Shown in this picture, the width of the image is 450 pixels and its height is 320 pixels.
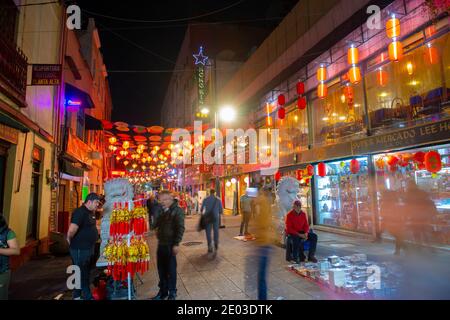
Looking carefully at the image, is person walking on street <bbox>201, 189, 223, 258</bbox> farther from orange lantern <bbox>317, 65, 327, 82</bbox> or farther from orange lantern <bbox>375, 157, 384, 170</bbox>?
orange lantern <bbox>317, 65, 327, 82</bbox>

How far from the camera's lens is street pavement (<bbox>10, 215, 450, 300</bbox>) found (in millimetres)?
5547

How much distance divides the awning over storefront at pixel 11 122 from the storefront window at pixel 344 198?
11.8 metres

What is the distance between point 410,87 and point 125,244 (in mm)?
10271

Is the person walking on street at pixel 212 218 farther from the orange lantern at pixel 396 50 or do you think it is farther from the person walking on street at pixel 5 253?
the orange lantern at pixel 396 50

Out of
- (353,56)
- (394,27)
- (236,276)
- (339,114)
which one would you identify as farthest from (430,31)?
(236,276)

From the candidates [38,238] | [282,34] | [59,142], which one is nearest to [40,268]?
[38,238]

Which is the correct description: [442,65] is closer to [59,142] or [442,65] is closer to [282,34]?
[282,34]

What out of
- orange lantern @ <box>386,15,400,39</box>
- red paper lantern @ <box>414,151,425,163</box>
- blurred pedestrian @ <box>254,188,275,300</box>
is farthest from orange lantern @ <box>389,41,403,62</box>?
blurred pedestrian @ <box>254,188,275,300</box>

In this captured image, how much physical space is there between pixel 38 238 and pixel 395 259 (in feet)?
37.3

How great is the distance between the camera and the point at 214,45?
36.0 m

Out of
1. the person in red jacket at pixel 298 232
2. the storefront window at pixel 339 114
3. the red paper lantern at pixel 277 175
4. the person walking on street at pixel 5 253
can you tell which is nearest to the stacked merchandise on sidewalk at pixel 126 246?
the person walking on street at pixel 5 253

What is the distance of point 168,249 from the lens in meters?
5.46

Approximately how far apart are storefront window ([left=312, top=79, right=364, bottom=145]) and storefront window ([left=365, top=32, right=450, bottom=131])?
0.70 metres

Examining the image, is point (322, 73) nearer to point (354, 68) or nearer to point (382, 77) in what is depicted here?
point (354, 68)
